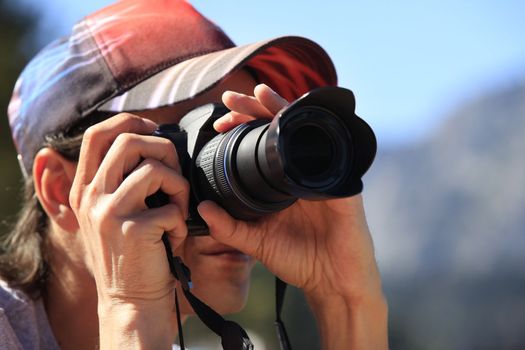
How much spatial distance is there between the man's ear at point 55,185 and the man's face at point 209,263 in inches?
8.8

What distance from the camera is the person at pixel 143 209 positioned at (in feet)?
5.26

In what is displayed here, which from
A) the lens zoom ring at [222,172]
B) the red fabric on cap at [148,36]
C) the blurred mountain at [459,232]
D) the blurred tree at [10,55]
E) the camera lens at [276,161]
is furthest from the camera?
the blurred mountain at [459,232]

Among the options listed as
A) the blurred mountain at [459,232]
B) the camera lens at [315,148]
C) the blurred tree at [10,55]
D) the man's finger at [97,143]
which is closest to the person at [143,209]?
the man's finger at [97,143]

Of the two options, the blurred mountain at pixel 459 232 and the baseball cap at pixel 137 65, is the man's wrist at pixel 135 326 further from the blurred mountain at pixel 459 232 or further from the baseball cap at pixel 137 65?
the blurred mountain at pixel 459 232

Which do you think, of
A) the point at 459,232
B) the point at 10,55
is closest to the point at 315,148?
the point at 10,55

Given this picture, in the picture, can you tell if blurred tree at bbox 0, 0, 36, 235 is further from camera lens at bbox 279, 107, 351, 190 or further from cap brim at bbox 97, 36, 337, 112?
camera lens at bbox 279, 107, 351, 190

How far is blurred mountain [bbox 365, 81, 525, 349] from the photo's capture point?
651cm

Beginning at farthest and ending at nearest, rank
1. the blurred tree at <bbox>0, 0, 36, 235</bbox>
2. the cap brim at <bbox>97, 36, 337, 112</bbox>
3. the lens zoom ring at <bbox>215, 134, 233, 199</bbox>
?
the blurred tree at <bbox>0, 0, 36, 235</bbox> → the cap brim at <bbox>97, 36, 337, 112</bbox> → the lens zoom ring at <bbox>215, 134, 233, 199</bbox>

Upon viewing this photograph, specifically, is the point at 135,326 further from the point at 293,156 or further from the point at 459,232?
the point at 459,232

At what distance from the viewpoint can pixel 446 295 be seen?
705cm

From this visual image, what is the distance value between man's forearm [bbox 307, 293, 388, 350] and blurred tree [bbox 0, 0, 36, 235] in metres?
4.16

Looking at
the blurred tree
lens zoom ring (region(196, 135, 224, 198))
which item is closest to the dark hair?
lens zoom ring (region(196, 135, 224, 198))

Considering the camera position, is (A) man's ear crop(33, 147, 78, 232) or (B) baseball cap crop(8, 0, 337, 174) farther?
(A) man's ear crop(33, 147, 78, 232)

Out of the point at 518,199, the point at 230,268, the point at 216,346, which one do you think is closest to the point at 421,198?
the point at 518,199
